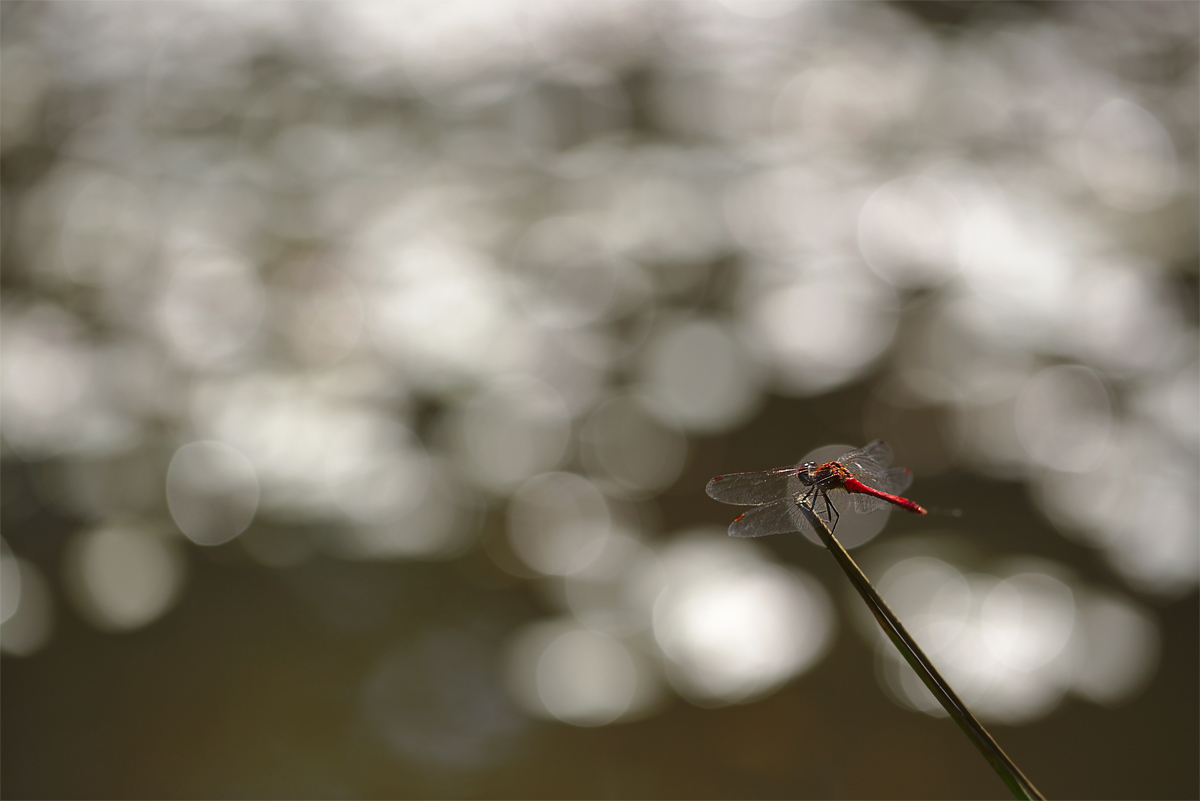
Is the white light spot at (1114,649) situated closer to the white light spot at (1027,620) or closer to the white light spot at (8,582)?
the white light spot at (1027,620)

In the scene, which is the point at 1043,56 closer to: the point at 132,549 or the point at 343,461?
the point at 343,461

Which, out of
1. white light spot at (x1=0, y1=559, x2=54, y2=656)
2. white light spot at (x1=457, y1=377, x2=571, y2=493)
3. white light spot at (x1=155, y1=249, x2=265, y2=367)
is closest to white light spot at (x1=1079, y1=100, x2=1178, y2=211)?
white light spot at (x1=457, y1=377, x2=571, y2=493)

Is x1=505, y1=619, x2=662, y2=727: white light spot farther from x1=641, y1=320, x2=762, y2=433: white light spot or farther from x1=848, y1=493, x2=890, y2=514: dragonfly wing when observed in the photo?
x1=848, y1=493, x2=890, y2=514: dragonfly wing

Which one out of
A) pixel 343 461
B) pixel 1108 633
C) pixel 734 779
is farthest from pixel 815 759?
pixel 343 461

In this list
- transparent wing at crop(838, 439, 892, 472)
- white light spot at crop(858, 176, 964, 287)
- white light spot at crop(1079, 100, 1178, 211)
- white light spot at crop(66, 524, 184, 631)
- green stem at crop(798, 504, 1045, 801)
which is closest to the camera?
green stem at crop(798, 504, 1045, 801)

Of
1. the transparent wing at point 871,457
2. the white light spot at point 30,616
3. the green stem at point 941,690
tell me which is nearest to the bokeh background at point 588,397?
the white light spot at point 30,616

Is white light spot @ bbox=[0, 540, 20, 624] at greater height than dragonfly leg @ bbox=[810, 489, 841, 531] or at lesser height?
lesser
